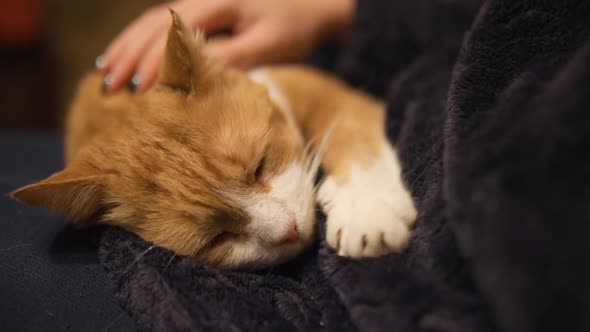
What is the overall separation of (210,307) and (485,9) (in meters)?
0.73


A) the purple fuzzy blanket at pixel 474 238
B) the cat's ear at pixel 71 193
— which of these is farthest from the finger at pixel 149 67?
the purple fuzzy blanket at pixel 474 238

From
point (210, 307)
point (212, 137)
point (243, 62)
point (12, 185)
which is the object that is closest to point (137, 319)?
point (210, 307)

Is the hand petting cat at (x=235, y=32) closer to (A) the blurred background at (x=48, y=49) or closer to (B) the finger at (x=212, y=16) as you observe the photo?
(B) the finger at (x=212, y=16)

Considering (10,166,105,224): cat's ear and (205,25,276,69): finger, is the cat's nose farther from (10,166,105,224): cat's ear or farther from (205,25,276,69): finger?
(205,25,276,69): finger

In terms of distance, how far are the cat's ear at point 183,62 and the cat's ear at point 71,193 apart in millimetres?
267

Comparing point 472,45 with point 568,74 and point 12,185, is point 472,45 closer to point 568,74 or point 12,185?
point 568,74

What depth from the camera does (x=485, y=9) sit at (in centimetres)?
85

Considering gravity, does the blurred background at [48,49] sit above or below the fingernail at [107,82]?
below

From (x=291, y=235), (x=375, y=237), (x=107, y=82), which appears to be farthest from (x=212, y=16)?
(x=375, y=237)

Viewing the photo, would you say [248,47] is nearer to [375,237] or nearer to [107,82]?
[107,82]

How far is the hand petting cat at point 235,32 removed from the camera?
49.9 inches

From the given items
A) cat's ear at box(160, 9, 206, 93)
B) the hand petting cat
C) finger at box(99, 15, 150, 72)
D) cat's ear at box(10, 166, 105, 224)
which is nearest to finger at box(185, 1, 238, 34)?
the hand petting cat

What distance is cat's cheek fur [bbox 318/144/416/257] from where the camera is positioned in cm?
82

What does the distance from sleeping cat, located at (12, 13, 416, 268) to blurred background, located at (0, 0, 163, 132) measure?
5.01 feet
